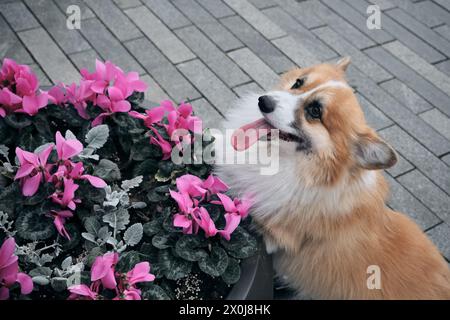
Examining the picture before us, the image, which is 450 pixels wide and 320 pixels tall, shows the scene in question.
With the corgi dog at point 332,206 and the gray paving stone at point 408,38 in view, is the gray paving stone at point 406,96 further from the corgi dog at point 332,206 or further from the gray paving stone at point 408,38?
the corgi dog at point 332,206

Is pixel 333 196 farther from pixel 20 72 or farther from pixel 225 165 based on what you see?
pixel 20 72

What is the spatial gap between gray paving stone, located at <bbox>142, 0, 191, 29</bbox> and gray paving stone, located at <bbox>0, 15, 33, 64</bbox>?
128 centimetres

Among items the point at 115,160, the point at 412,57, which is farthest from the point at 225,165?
the point at 412,57

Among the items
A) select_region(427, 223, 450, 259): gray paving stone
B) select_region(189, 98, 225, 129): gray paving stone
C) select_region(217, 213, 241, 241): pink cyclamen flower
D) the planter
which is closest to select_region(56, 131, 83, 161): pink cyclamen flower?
select_region(217, 213, 241, 241): pink cyclamen flower

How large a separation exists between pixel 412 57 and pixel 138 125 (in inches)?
133

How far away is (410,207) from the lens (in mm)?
3221

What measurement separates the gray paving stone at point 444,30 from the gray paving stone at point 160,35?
8.95 ft

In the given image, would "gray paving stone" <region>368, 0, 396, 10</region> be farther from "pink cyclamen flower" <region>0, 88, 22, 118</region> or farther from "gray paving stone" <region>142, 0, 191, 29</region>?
"pink cyclamen flower" <region>0, 88, 22, 118</region>

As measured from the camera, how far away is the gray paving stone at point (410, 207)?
315 cm

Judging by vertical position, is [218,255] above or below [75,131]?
below

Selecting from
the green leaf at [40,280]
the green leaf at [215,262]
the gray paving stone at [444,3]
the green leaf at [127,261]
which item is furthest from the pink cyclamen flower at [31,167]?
the gray paving stone at [444,3]

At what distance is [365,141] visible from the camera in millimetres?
1904

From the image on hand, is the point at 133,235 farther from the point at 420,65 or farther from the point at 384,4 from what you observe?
the point at 384,4

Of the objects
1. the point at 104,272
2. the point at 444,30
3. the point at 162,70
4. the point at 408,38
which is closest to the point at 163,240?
the point at 104,272
